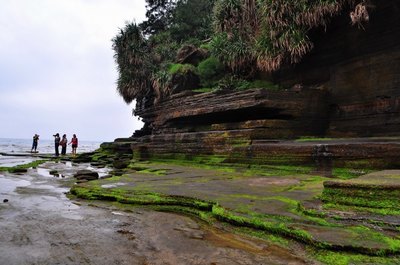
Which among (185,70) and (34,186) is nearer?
(34,186)

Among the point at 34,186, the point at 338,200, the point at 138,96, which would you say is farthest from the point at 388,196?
the point at 138,96

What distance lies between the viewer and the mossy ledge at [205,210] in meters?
3.12

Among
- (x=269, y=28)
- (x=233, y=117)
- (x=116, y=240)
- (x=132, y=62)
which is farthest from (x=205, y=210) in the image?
(x=132, y=62)

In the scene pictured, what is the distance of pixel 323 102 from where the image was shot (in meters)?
12.2

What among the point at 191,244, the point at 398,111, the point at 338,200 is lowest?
the point at 191,244

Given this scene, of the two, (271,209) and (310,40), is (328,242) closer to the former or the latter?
(271,209)

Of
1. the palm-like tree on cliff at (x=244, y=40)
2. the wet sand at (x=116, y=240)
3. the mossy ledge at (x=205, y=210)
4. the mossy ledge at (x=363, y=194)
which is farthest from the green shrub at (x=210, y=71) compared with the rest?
the mossy ledge at (x=363, y=194)

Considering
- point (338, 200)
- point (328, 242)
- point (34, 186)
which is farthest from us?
point (34, 186)

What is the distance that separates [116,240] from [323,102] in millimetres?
10330

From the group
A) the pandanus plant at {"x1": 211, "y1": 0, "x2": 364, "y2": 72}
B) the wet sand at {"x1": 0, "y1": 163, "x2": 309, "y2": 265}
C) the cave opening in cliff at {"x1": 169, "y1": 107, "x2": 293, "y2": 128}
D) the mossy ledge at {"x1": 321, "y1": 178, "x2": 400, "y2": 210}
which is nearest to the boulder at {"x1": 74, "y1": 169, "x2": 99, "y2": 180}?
the wet sand at {"x1": 0, "y1": 163, "x2": 309, "y2": 265}

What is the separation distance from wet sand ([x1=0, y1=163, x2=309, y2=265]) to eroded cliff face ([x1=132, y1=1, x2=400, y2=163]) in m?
5.34

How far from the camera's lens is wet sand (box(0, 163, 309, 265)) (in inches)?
124

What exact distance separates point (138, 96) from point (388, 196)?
73.3 feet

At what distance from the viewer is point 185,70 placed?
1866 centimetres
